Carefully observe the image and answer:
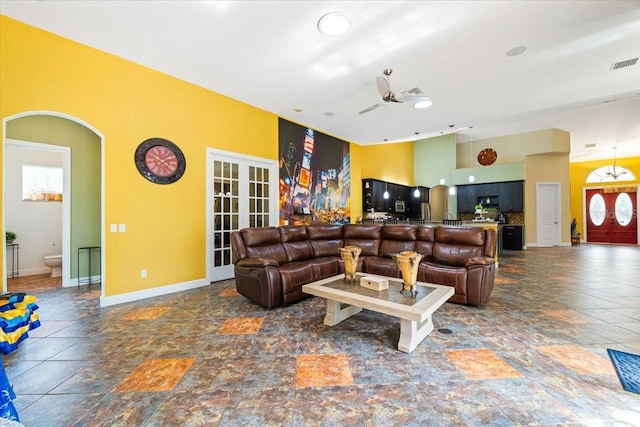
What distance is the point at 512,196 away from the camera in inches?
361

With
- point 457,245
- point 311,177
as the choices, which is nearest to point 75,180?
point 311,177

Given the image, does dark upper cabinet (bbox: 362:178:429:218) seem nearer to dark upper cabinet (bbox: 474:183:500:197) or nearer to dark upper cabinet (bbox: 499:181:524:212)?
dark upper cabinet (bbox: 474:183:500:197)

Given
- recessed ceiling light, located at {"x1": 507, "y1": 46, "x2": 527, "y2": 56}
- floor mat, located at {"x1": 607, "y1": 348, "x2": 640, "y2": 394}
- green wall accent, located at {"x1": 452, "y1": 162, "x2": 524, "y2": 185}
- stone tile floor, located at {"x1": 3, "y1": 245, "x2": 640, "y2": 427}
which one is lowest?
stone tile floor, located at {"x1": 3, "y1": 245, "x2": 640, "y2": 427}

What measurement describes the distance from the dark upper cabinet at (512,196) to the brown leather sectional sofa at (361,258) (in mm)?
6783

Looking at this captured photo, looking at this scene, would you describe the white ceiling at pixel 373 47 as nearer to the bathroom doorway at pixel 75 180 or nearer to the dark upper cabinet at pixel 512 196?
the bathroom doorway at pixel 75 180

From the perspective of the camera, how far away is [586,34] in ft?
10.1

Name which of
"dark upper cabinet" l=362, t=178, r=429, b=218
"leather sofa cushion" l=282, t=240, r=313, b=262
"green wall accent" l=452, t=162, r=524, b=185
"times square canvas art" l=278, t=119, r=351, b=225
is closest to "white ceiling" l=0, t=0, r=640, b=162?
→ "times square canvas art" l=278, t=119, r=351, b=225

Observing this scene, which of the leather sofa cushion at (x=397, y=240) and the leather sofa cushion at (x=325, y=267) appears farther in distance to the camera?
the leather sofa cushion at (x=397, y=240)

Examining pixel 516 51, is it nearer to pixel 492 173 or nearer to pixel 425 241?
pixel 425 241

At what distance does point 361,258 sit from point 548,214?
29.5 ft

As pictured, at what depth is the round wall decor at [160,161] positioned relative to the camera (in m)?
3.82

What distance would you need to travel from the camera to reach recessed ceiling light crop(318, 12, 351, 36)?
2750 millimetres

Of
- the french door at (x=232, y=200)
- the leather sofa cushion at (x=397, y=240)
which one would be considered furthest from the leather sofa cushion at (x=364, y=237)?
the french door at (x=232, y=200)

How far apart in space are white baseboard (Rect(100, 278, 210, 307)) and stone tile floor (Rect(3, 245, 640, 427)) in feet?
0.47
